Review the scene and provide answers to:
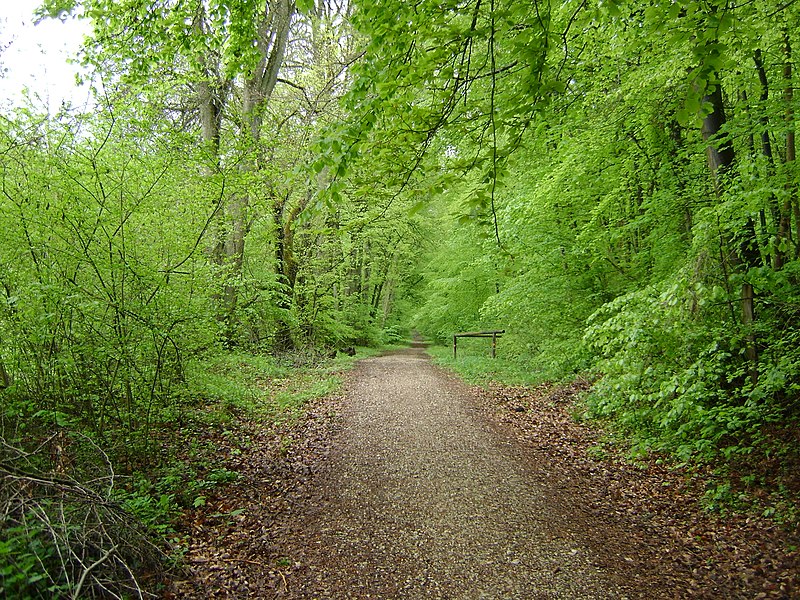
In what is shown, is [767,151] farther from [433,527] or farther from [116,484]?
[116,484]

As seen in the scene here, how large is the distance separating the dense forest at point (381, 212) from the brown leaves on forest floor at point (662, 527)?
13.4 inches

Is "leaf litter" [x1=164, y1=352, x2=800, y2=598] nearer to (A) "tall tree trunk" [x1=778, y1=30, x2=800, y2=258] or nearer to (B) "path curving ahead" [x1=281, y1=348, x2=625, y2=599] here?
(B) "path curving ahead" [x1=281, y1=348, x2=625, y2=599]

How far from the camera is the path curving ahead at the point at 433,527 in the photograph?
11.5 ft

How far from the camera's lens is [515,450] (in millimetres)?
6391

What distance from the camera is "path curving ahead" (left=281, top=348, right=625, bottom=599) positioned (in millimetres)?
3506

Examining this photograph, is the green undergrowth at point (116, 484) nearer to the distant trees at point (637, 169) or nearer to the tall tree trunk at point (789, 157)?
the distant trees at point (637, 169)

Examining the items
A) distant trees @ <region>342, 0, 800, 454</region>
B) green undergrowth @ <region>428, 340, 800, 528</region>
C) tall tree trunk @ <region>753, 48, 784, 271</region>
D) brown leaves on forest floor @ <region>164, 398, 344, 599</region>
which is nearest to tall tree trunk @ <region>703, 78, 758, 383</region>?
distant trees @ <region>342, 0, 800, 454</region>

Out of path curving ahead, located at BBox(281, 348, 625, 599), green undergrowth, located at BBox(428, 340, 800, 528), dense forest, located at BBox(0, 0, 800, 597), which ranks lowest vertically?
path curving ahead, located at BBox(281, 348, 625, 599)

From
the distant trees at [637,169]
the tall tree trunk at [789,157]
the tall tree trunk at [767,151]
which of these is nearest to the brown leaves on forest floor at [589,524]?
the distant trees at [637,169]

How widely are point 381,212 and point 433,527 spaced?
299 cm

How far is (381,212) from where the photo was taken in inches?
129

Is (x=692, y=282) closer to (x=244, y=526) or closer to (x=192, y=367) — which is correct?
(x=244, y=526)

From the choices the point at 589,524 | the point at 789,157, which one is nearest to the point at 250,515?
the point at 589,524

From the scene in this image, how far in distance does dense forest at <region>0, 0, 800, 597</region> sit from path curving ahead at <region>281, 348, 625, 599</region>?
4.32 ft
